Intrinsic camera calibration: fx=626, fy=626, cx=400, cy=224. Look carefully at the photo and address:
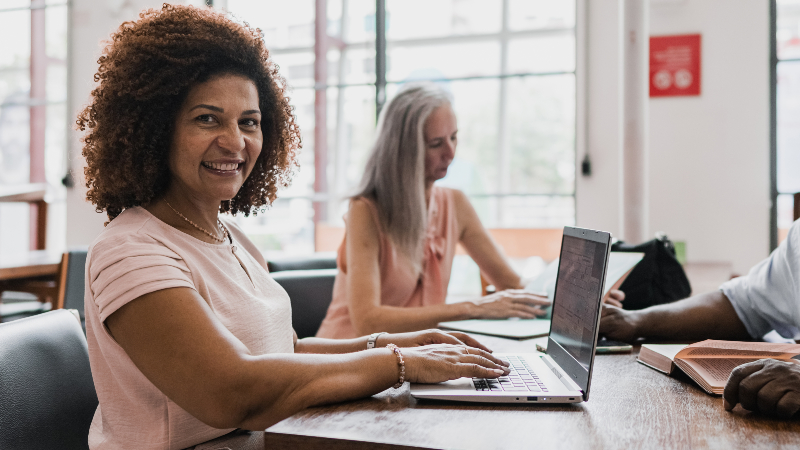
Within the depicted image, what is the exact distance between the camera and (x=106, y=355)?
1042mm

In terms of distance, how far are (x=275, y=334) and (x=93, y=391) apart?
37 centimetres

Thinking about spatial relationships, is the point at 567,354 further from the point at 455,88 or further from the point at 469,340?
the point at 455,88

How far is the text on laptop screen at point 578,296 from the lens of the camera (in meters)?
0.97

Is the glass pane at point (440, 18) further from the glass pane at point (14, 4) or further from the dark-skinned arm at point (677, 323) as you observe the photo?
the dark-skinned arm at point (677, 323)

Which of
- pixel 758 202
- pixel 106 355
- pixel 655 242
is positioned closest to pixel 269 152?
pixel 106 355

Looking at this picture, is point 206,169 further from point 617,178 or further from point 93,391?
point 617,178

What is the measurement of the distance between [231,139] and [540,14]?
171 inches

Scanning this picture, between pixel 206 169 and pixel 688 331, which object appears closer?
pixel 206 169

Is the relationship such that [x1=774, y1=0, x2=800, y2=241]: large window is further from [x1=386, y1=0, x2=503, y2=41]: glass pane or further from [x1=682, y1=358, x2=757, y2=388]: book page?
[x1=682, y1=358, x2=757, y2=388]: book page

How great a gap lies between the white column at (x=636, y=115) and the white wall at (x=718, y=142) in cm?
18

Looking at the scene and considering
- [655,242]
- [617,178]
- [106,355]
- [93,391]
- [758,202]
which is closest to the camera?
[106,355]

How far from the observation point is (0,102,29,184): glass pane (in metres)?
6.34

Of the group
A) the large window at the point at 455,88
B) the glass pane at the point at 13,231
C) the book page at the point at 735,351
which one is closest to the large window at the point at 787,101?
the large window at the point at 455,88

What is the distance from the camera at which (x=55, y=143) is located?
6234mm
